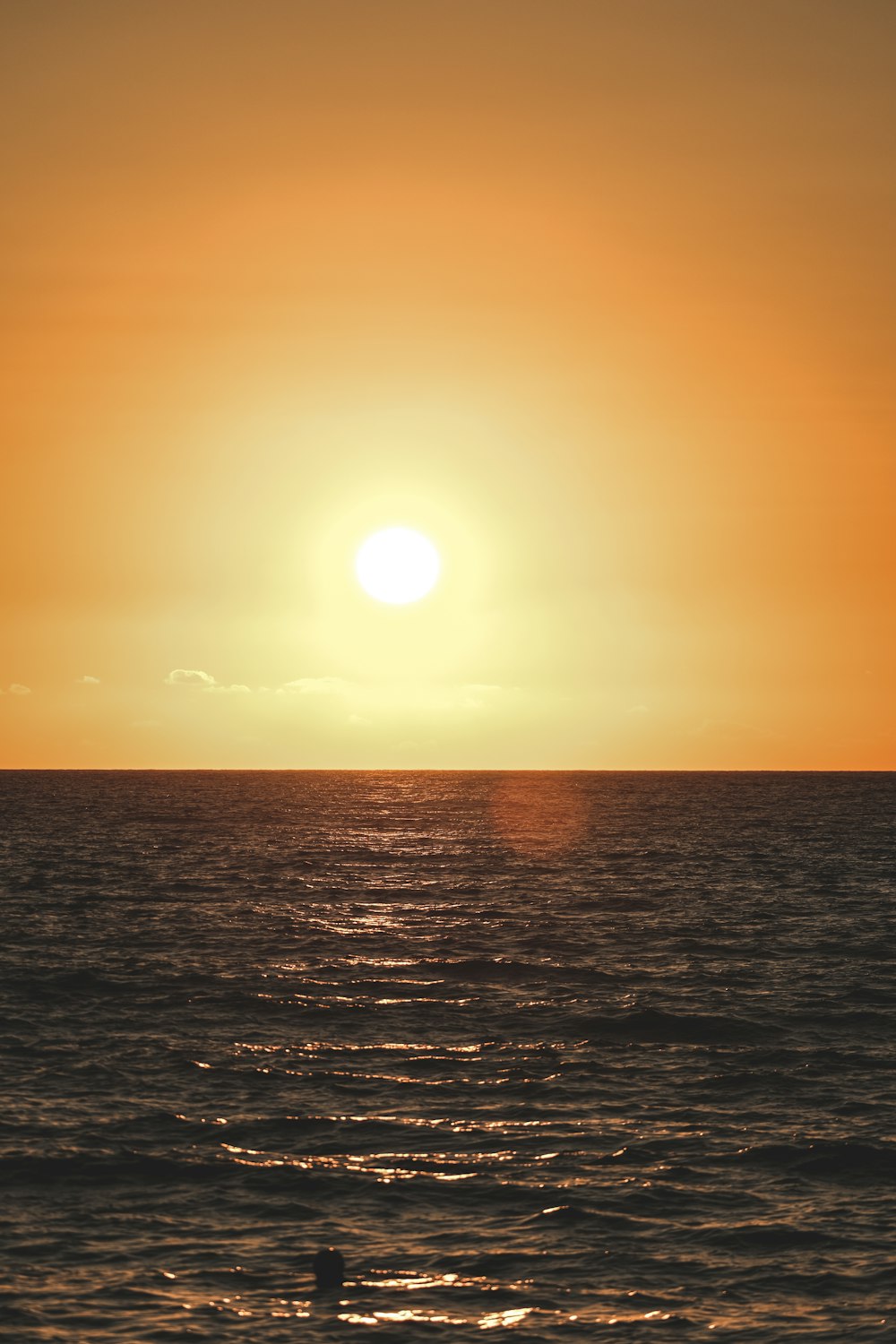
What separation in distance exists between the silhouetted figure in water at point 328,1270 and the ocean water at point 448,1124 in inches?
9.4

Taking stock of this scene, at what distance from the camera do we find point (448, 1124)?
25.9 m

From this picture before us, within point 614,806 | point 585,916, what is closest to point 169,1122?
point 585,916

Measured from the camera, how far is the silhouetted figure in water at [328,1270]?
18.0 meters

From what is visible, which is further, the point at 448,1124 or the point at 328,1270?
the point at 448,1124

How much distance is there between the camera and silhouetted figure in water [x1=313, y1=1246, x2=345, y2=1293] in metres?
18.0

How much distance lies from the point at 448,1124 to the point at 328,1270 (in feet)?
26.2

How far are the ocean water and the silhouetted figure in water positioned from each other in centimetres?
24

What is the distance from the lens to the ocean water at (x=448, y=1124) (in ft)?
59.2

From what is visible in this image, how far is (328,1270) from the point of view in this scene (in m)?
18.1

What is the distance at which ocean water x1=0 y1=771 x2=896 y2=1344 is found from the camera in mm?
18031

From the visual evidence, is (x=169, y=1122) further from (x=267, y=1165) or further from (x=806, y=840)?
(x=806, y=840)

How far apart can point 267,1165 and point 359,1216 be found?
3.05m

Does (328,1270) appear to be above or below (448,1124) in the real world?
below

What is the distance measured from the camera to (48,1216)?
2089 centimetres
